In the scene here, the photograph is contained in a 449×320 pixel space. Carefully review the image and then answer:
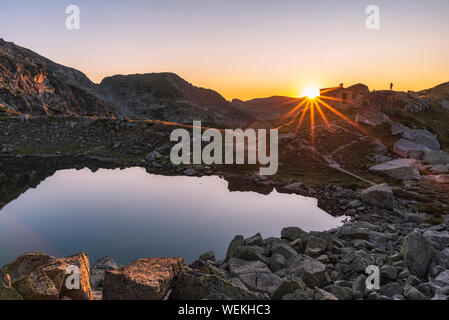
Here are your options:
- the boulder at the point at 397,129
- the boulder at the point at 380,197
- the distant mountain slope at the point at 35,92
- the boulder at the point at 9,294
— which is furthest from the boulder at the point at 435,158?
the distant mountain slope at the point at 35,92

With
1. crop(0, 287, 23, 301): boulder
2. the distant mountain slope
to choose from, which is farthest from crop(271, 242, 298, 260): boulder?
the distant mountain slope

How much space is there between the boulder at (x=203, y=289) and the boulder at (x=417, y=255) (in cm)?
1030

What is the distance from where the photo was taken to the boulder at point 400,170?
38.7 metres

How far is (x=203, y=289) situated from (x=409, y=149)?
55312mm

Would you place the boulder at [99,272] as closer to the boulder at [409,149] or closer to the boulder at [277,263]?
the boulder at [277,263]

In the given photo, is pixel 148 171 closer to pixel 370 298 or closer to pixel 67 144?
pixel 67 144

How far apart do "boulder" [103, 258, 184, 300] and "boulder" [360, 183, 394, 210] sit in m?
26.7

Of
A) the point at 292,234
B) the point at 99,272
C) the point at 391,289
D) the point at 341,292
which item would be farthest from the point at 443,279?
the point at 99,272

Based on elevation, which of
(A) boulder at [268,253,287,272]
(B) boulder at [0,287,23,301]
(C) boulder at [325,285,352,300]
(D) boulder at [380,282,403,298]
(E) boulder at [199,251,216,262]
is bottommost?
(E) boulder at [199,251,216,262]

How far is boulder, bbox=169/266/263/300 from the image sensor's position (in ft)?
27.5

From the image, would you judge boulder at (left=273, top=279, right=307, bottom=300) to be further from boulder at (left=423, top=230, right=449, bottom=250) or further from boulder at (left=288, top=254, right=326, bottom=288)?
boulder at (left=423, top=230, right=449, bottom=250)

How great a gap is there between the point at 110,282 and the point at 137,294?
1.09m
